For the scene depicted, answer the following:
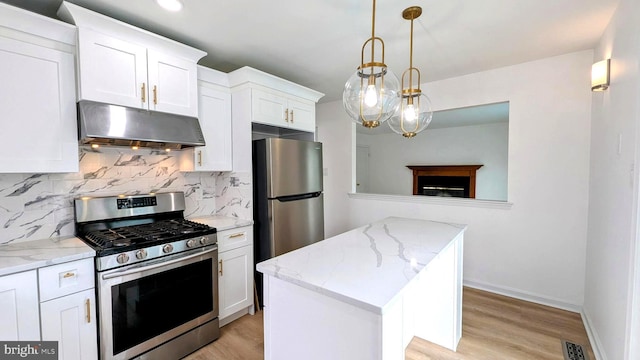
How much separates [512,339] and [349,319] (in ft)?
6.25

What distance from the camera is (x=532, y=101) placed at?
2699 mm

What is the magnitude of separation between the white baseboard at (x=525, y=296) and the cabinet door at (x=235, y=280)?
241 cm

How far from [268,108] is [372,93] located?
149cm

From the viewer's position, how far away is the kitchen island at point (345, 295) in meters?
1.00

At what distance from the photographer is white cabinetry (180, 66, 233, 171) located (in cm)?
244

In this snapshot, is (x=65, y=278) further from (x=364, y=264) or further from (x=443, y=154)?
(x=443, y=154)

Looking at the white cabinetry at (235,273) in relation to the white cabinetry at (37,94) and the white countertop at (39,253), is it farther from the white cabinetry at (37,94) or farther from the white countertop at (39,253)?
the white cabinetry at (37,94)

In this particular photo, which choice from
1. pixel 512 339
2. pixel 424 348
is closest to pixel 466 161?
pixel 512 339

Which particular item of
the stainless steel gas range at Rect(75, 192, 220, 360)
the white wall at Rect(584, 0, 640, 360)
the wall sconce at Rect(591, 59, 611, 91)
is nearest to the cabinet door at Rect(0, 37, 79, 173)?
the stainless steel gas range at Rect(75, 192, 220, 360)

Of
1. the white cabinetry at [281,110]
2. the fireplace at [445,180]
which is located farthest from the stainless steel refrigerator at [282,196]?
the fireplace at [445,180]

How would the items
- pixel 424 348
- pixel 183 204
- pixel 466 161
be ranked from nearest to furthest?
pixel 424 348
pixel 183 204
pixel 466 161

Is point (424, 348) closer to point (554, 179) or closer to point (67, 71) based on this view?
point (554, 179)

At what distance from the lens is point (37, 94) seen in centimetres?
164

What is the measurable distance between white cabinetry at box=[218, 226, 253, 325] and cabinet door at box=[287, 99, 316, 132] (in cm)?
122
